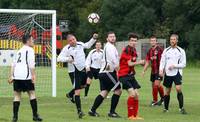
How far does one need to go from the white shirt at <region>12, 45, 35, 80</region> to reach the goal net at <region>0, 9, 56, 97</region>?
8368mm

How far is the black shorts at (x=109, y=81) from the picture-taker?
57.9 feet

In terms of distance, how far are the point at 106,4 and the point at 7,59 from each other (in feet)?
192

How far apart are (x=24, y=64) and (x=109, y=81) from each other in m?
2.49

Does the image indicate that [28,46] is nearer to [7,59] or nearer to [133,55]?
[133,55]

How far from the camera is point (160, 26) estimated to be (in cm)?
8125

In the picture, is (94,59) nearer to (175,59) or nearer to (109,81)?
(175,59)

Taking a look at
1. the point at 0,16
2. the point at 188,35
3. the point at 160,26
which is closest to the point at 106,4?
the point at 160,26

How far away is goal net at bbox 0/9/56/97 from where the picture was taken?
25516mm

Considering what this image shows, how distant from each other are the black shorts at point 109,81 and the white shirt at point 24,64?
7.40 ft

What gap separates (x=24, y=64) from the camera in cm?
1623

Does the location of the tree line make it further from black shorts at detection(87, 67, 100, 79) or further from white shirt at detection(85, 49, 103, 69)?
white shirt at detection(85, 49, 103, 69)

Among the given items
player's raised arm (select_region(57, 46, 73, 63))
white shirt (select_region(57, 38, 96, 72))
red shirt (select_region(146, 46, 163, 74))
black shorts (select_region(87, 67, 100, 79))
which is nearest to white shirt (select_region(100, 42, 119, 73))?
white shirt (select_region(57, 38, 96, 72))

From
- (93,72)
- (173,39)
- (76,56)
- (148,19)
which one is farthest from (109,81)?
(148,19)

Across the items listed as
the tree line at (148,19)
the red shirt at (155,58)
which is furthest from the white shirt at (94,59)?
the tree line at (148,19)
